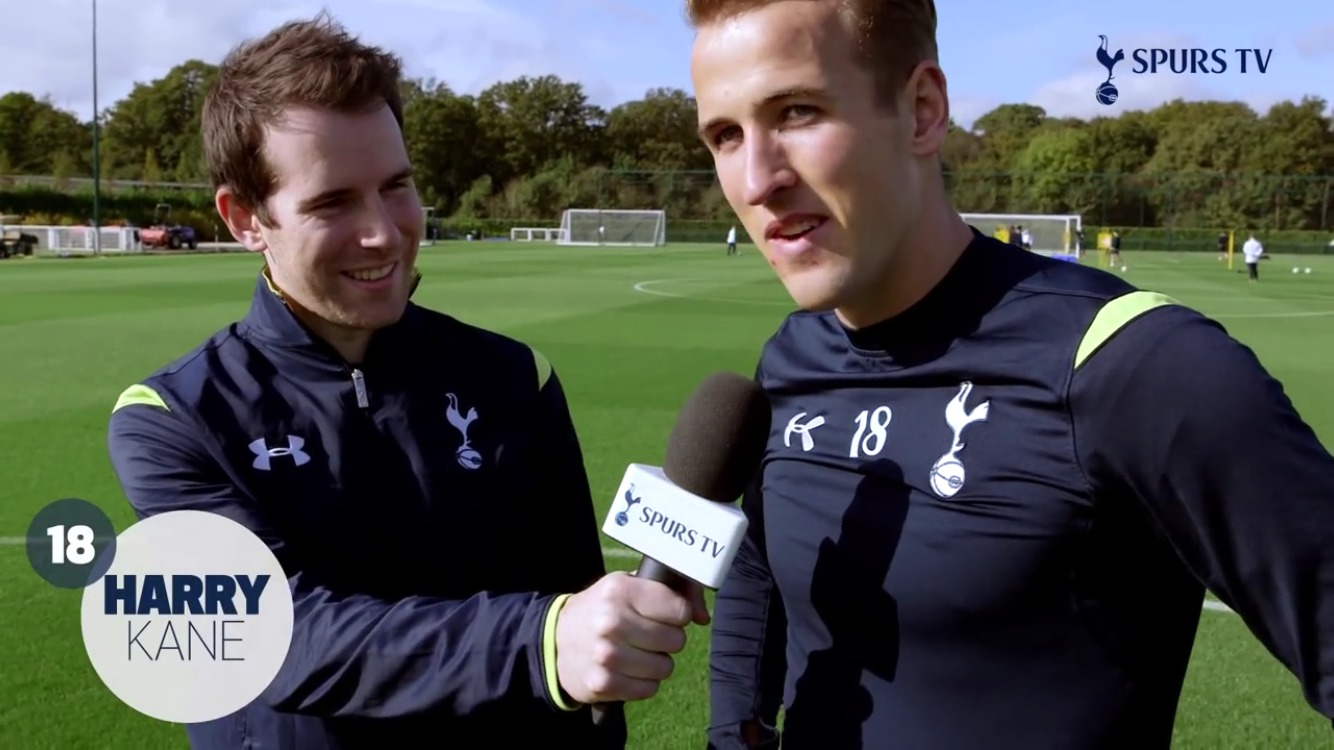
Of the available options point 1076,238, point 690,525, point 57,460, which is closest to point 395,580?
point 690,525

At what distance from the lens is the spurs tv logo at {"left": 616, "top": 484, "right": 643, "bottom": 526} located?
1583 mm

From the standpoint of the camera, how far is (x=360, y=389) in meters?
2.30

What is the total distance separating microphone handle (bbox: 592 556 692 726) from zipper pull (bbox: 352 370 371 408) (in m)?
0.96

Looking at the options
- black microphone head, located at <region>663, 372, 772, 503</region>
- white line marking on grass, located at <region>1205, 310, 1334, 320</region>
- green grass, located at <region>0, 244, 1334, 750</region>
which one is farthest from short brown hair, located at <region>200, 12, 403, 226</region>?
white line marking on grass, located at <region>1205, 310, 1334, 320</region>

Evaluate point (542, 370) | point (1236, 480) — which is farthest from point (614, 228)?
point (1236, 480)

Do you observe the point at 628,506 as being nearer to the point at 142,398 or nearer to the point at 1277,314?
the point at 142,398

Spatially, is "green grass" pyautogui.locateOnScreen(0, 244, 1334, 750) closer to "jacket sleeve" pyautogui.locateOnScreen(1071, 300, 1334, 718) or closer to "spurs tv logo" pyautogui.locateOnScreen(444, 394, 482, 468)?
"spurs tv logo" pyautogui.locateOnScreen(444, 394, 482, 468)

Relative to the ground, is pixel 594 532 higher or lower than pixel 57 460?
higher

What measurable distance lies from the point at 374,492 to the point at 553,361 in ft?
36.8

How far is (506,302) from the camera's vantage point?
73.1 feet

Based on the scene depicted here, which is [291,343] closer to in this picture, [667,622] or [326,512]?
[326,512]

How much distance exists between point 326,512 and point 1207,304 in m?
24.7

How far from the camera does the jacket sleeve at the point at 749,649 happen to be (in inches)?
89.0
